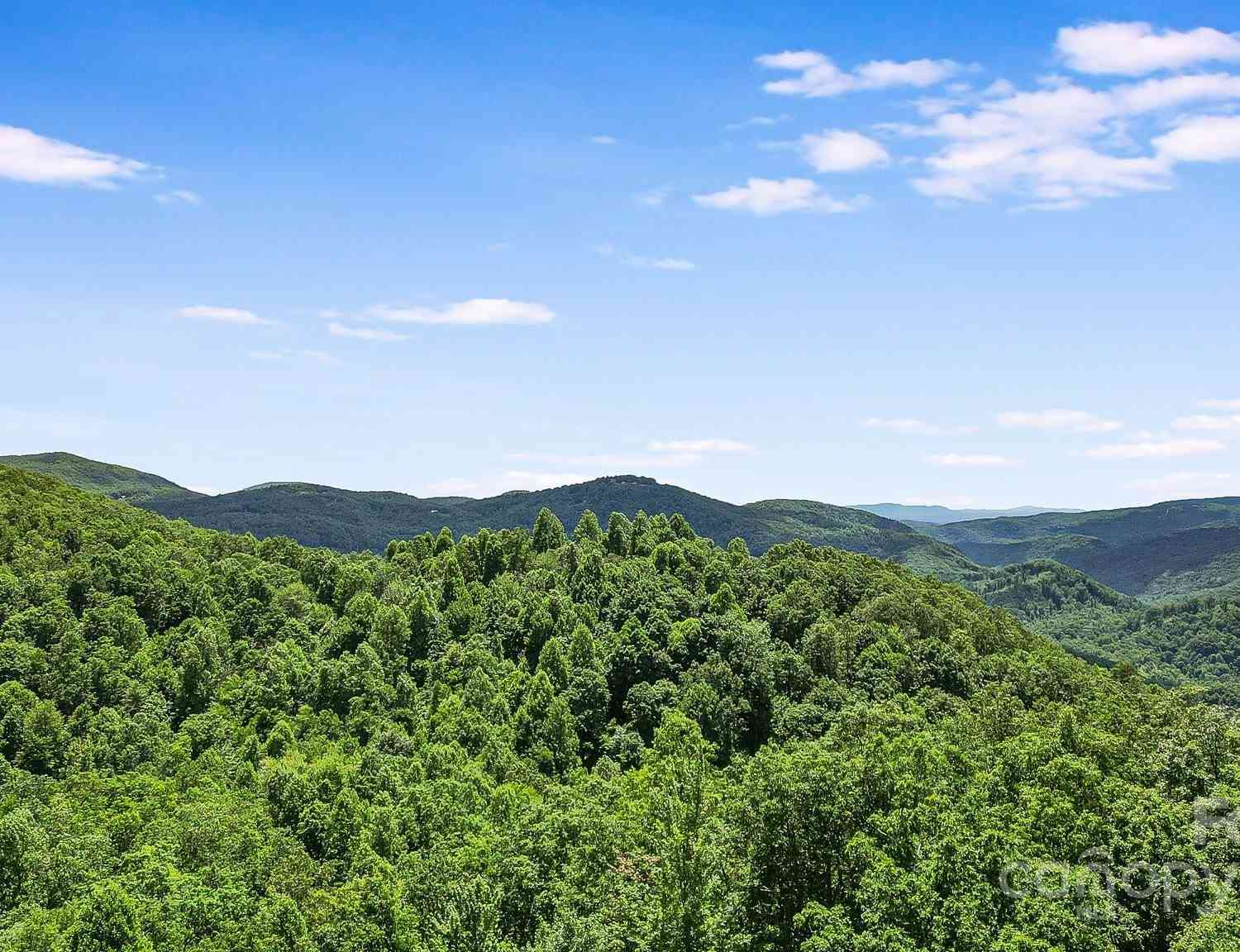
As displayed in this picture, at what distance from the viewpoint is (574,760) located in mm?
118750

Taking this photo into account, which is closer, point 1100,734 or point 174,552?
point 1100,734

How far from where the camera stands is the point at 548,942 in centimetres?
5566

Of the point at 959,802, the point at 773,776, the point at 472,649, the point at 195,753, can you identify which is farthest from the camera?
the point at 472,649

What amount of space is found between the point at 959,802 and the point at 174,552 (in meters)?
173

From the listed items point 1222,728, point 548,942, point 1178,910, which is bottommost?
point 548,942

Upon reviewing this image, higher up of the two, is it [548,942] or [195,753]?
[548,942]

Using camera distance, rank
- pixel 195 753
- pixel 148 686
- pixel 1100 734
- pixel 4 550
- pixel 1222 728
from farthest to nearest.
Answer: pixel 4 550 < pixel 148 686 < pixel 195 753 < pixel 1100 734 < pixel 1222 728

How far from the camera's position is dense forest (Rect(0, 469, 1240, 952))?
177ft

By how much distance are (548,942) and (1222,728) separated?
2035 inches

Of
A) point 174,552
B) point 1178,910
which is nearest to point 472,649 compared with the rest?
point 174,552

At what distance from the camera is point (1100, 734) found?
7475 cm

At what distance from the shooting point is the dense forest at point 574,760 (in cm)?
5403

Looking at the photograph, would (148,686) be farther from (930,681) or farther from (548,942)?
(930,681)

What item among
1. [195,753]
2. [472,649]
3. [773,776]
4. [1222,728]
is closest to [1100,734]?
[1222,728]
